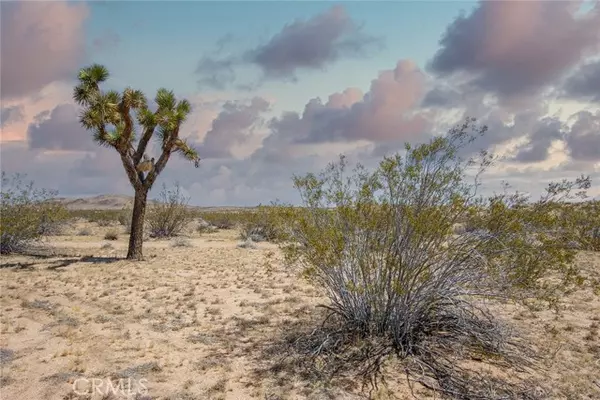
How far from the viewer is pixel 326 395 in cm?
641

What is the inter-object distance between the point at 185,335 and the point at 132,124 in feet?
37.5

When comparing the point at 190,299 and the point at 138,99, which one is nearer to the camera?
the point at 190,299

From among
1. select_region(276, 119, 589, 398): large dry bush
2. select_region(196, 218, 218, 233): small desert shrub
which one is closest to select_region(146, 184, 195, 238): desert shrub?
select_region(196, 218, 218, 233): small desert shrub

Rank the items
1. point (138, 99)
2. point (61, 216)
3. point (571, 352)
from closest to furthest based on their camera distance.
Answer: point (571, 352) < point (138, 99) < point (61, 216)

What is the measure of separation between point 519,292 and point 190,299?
7961 mm

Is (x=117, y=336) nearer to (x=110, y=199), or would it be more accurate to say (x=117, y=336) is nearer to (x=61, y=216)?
(x=61, y=216)

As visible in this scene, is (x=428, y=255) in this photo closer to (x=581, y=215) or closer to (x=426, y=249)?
(x=426, y=249)

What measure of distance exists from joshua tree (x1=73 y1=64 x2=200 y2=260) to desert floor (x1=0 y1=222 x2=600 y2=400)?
145 inches

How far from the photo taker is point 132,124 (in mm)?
18344

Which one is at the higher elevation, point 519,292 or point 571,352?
point 519,292

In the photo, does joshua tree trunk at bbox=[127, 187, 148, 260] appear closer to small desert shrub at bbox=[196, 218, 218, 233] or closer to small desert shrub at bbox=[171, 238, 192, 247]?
small desert shrub at bbox=[171, 238, 192, 247]

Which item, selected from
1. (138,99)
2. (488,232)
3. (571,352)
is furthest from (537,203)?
(138,99)

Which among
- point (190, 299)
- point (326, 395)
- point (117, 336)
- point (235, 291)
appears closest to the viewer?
point (326, 395)

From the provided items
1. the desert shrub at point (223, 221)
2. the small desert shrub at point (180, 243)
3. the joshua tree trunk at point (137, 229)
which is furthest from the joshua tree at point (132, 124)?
the desert shrub at point (223, 221)
